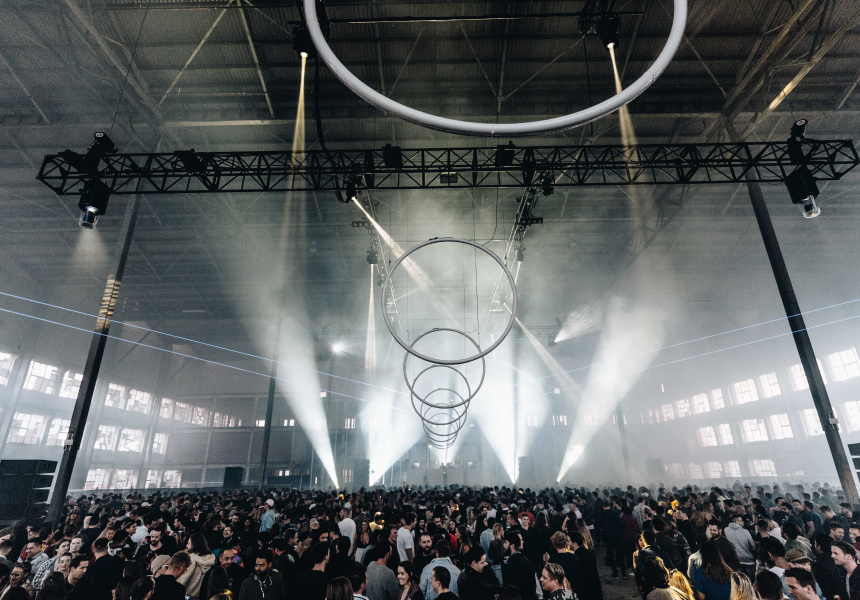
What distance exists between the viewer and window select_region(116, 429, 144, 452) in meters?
31.2

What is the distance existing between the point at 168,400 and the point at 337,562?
36.3 metres

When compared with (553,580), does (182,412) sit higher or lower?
higher

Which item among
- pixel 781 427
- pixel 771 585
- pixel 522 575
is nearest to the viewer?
pixel 771 585

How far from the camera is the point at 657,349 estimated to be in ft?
103

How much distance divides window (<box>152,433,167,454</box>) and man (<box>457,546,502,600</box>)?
36.7m

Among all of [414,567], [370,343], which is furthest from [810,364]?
[370,343]

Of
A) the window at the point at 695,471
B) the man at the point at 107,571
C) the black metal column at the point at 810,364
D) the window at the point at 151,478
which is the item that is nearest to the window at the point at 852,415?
the black metal column at the point at 810,364

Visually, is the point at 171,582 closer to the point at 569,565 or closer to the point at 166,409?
the point at 569,565

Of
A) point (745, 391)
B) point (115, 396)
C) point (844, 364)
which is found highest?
point (115, 396)

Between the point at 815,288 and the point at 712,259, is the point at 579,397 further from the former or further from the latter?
the point at 815,288

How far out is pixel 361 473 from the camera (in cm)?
3309

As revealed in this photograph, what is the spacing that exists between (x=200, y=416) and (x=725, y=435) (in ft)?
135

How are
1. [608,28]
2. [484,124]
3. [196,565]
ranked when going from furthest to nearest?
[608,28]
[196,565]
[484,124]

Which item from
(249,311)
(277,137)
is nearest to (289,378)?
(249,311)
